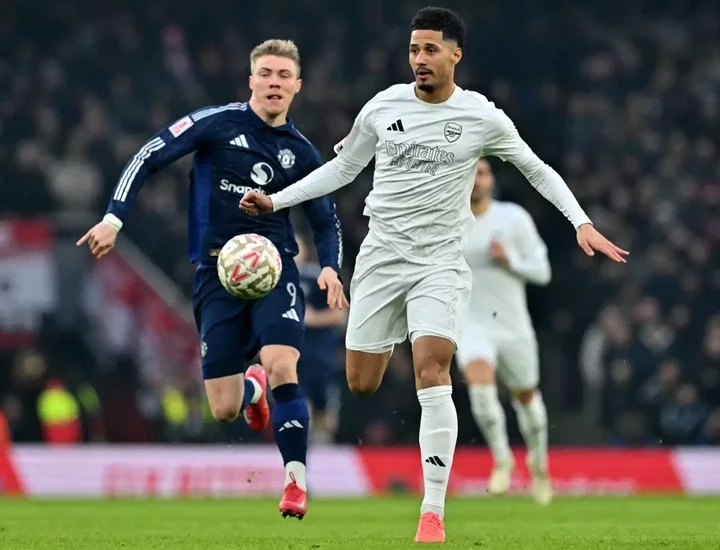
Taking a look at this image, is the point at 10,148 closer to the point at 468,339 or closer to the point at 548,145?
the point at 548,145

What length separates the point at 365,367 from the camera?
7898 millimetres

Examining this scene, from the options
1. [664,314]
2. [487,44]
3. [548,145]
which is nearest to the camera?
[664,314]

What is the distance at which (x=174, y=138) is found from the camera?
8.69 meters

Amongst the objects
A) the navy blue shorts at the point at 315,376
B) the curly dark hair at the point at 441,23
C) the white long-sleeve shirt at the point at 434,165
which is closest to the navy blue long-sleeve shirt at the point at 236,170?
the white long-sleeve shirt at the point at 434,165

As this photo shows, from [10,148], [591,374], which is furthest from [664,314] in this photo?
[10,148]

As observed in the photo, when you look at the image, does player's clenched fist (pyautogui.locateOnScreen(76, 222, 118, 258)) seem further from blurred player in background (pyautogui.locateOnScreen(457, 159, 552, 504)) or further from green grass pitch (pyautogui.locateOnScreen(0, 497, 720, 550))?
blurred player in background (pyautogui.locateOnScreen(457, 159, 552, 504))

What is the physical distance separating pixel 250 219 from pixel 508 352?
4.36m

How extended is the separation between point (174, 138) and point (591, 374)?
9585mm

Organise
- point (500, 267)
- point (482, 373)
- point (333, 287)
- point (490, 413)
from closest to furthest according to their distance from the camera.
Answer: point (333, 287) → point (490, 413) → point (482, 373) → point (500, 267)

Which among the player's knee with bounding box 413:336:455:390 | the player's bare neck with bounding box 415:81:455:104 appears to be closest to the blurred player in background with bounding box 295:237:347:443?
the player's bare neck with bounding box 415:81:455:104

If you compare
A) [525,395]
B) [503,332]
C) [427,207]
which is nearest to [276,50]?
[427,207]

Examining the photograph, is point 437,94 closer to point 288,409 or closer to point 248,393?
point 288,409

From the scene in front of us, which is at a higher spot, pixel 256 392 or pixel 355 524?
pixel 256 392

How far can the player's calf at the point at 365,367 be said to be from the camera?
311 inches
